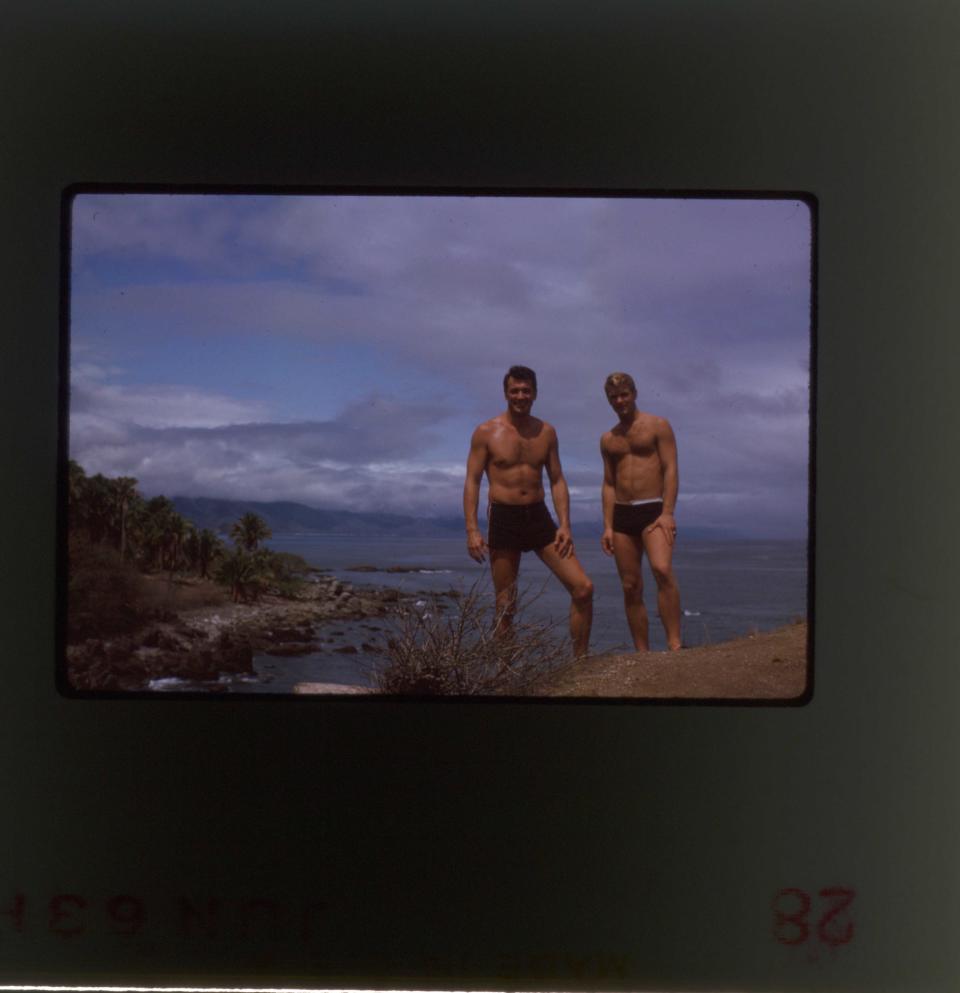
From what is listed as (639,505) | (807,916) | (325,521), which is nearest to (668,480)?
(639,505)

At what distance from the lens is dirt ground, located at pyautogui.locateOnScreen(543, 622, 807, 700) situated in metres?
2.05

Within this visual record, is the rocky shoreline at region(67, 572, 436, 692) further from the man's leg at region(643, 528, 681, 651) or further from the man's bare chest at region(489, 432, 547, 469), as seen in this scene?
the man's leg at region(643, 528, 681, 651)

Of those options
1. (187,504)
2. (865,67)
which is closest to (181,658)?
(187,504)

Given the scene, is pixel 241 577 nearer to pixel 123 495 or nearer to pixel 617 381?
pixel 123 495

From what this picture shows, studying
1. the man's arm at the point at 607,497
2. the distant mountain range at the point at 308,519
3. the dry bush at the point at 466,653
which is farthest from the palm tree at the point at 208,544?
the man's arm at the point at 607,497

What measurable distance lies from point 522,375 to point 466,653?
2.36 ft

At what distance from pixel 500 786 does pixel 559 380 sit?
1.02 meters

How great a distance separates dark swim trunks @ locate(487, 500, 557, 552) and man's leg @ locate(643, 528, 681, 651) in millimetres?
253

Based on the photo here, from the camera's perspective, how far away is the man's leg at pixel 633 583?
6.79 ft

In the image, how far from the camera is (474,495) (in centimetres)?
208

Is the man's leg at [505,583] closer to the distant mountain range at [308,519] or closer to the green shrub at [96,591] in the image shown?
the distant mountain range at [308,519]

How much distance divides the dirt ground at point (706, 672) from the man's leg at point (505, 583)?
0.62 feet

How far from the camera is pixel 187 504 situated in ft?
6.90

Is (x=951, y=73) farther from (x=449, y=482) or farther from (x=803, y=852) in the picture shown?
(x=803, y=852)
